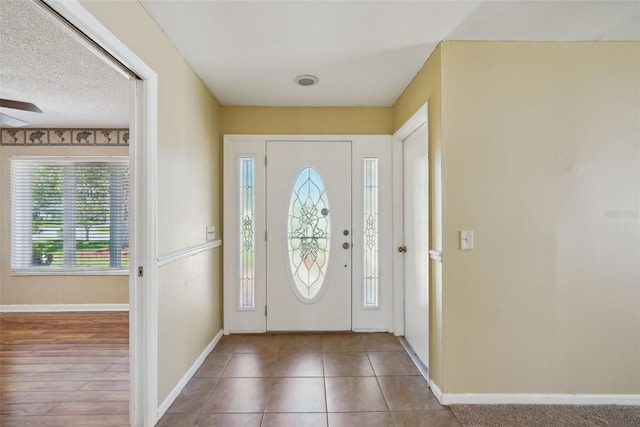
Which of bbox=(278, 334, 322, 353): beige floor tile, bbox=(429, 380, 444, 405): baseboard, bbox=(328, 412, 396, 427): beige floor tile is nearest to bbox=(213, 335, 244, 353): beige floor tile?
bbox=(278, 334, 322, 353): beige floor tile

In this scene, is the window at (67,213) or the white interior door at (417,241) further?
the window at (67,213)

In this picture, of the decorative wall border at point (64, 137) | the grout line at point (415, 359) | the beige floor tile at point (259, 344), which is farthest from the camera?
the decorative wall border at point (64, 137)

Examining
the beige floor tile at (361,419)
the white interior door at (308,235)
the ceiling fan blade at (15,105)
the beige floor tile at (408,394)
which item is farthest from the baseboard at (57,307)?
the beige floor tile at (408,394)

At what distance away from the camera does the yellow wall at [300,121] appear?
11.3ft

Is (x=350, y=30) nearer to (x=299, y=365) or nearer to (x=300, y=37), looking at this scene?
(x=300, y=37)

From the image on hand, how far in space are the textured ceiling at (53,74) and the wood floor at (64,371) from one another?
7.29 ft

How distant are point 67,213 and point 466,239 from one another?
4.82 meters

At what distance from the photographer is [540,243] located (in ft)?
7.22

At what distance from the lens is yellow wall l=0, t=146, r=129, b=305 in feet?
14.2

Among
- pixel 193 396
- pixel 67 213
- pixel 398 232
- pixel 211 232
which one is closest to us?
pixel 193 396

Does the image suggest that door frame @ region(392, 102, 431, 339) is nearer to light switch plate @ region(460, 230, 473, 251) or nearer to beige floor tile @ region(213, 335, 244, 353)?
light switch plate @ region(460, 230, 473, 251)

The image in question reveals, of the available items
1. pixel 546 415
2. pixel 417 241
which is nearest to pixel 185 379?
pixel 417 241

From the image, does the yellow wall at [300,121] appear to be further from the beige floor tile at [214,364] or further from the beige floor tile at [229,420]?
the beige floor tile at [229,420]

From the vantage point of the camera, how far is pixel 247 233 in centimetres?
347
